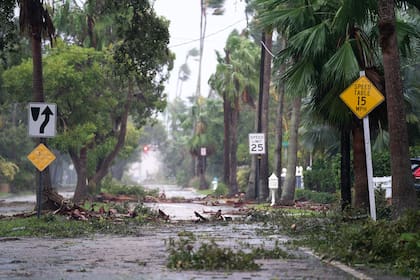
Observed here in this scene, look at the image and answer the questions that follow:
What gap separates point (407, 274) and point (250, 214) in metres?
13.3

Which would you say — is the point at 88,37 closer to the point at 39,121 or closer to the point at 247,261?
the point at 39,121

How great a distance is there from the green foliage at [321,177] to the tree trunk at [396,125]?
19900 millimetres

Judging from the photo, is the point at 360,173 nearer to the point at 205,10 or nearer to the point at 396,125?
the point at 396,125

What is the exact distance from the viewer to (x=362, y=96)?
45.8ft

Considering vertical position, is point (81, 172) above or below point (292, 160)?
below

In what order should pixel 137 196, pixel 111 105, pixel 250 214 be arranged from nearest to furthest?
pixel 250 214
pixel 111 105
pixel 137 196

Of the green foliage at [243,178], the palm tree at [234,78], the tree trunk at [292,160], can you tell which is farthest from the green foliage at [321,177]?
the green foliage at [243,178]

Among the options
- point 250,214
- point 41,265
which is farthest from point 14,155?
point 41,265

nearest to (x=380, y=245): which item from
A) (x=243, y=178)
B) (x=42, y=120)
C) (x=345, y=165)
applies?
(x=345, y=165)

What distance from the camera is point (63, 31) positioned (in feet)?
126

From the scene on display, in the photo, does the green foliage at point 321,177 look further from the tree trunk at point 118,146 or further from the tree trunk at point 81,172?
the tree trunk at point 81,172

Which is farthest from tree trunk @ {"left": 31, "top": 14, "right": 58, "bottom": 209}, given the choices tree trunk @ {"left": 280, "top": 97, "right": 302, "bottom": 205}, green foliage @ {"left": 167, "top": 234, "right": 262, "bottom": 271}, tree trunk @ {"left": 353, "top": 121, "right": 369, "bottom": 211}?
tree trunk @ {"left": 280, "top": 97, "right": 302, "bottom": 205}

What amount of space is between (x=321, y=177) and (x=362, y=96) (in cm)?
2200

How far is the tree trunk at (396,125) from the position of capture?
1268 cm
